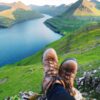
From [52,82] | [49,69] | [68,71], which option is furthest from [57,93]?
Answer: [49,69]

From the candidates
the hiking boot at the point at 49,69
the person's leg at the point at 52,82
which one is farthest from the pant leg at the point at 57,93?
the hiking boot at the point at 49,69

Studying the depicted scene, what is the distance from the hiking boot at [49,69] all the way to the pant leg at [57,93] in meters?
0.15

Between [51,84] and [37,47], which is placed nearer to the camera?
[51,84]

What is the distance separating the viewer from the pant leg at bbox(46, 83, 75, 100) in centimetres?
405

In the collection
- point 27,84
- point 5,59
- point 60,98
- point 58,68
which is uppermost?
point 58,68

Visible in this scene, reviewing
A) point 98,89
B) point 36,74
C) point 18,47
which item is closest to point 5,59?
point 18,47

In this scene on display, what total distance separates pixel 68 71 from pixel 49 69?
347 mm

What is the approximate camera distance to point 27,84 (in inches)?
1619

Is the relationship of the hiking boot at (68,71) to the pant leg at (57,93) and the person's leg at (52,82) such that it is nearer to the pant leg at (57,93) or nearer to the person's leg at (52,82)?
the person's leg at (52,82)

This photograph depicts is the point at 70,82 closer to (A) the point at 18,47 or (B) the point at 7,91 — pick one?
(B) the point at 7,91

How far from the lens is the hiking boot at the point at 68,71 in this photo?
14.5 ft

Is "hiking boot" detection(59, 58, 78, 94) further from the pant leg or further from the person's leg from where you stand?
the pant leg

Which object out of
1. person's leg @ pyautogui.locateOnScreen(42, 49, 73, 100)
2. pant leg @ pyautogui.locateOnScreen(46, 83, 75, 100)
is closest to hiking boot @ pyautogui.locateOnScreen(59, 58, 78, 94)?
person's leg @ pyautogui.locateOnScreen(42, 49, 73, 100)

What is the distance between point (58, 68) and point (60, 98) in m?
0.69
